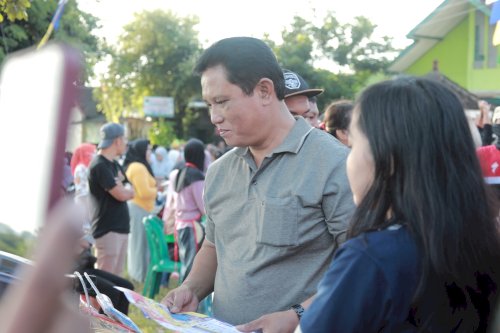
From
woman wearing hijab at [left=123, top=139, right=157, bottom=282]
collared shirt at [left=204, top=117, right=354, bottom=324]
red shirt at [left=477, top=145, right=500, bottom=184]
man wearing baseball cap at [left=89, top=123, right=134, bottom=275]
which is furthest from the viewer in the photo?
woman wearing hijab at [left=123, top=139, right=157, bottom=282]

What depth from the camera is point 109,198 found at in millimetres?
6551

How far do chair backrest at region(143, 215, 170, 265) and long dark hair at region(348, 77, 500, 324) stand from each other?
5967 millimetres

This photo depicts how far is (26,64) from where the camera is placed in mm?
852

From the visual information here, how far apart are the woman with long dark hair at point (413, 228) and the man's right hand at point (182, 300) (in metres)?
1.10

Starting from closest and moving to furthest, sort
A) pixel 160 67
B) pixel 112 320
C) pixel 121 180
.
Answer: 1. pixel 112 320
2. pixel 121 180
3. pixel 160 67

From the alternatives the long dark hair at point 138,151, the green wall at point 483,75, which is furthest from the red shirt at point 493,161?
the green wall at point 483,75

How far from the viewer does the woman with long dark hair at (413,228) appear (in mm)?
1504

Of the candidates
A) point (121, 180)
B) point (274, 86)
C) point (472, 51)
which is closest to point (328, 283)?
point (274, 86)

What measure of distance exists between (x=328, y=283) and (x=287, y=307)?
876 millimetres

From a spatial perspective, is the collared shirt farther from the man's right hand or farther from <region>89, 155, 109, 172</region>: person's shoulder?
<region>89, 155, 109, 172</region>: person's shoulder

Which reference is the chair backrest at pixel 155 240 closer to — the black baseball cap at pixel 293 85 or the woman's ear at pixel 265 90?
the black baseball cap at pixel 293 85

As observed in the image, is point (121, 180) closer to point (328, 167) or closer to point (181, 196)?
point (181, 196)

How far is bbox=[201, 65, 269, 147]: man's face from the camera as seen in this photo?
2531 mm

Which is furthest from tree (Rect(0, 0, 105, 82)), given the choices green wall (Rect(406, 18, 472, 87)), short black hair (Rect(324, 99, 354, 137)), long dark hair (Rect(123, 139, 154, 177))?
green wall (Rect(406, 18, 472, 87))
